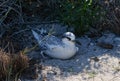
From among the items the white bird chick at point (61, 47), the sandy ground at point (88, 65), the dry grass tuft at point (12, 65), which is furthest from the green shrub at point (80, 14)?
the dry grass tuft at point (12, 65)

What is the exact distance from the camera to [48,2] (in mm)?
6664

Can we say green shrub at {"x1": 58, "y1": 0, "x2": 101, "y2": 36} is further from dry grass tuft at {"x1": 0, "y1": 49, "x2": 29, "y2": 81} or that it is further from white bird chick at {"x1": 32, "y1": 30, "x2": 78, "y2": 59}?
dry grass tuft at {"x1": 0, "y1": 49, "x2": 29, "y2": 81}

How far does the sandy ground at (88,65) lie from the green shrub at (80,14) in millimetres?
268

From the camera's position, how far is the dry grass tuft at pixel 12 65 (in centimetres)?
503

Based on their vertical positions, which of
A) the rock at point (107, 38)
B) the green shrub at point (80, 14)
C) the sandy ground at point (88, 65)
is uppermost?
the green shrub at point (80, 14)

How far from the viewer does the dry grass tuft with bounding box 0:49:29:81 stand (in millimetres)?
5031

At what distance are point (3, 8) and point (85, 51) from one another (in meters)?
1.50

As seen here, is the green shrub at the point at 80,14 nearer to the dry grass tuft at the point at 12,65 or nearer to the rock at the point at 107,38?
the rock at the point at 107,38

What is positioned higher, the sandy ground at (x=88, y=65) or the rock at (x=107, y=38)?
the rock at (x=107, y=38)

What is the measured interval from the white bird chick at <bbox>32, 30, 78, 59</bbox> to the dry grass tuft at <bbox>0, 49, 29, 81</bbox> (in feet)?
1.80

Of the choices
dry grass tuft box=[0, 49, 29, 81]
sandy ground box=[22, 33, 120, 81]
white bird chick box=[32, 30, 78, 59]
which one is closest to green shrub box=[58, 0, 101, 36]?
sandy ground box=[22, 33, 120, 81]

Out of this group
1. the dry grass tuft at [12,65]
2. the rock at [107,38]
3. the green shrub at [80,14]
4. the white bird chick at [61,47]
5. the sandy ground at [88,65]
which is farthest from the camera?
the rock at [107,38]

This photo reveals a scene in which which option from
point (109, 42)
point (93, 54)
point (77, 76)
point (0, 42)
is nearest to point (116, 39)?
point (109, 42)

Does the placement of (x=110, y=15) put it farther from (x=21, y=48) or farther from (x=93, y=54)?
(x=21, y=48)
